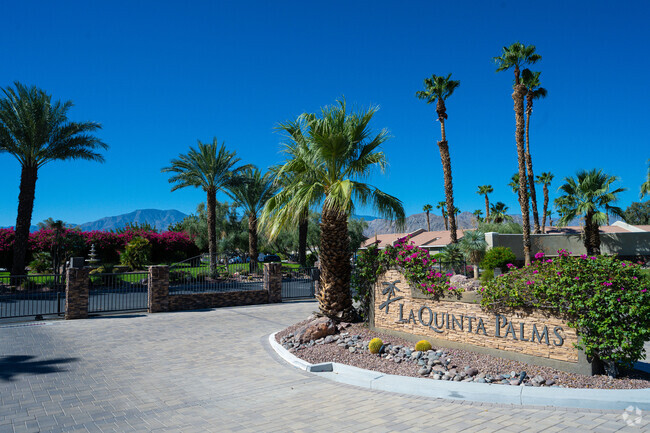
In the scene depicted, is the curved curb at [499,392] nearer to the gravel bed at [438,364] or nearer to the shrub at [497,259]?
A: the gravel bed at [438,364]

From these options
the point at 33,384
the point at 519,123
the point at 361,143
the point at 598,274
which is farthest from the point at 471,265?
the point at 33,384

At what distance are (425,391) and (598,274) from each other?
330 centimetres

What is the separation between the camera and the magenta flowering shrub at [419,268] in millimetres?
8820

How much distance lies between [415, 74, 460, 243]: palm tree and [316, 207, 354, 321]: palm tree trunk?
83.4 feet

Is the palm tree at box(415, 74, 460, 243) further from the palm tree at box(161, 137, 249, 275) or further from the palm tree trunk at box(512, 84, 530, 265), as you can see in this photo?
the palm tree at box(161, 137, 249, 275)

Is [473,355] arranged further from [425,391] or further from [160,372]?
[160,372]

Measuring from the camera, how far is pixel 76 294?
1464 centimetres

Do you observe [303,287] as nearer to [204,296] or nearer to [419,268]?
[204,296]

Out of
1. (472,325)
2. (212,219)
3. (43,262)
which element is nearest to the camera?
(472,325)

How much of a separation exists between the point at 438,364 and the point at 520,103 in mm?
29282

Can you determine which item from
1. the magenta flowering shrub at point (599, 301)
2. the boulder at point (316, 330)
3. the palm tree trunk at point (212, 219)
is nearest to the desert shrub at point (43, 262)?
the palm tree trunk at point (212, 219)

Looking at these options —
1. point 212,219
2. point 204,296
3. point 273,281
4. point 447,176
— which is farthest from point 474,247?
point 204,296

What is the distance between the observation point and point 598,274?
6742 mm

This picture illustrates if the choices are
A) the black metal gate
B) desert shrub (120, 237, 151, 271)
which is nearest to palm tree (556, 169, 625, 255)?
the black metal gate
